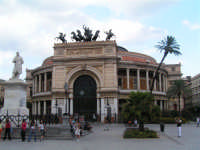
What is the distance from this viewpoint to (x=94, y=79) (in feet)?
159

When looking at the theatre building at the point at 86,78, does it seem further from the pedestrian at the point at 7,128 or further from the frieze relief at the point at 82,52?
the pedestrian at the point at 7,128

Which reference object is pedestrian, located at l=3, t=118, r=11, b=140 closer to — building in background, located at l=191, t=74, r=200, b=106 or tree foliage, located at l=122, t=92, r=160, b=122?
tree foliage, located at l=122, t=92, r=160, b=122

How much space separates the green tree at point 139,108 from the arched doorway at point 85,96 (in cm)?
2507

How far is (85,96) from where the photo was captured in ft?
157

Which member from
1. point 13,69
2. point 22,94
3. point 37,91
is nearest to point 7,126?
point 22,94

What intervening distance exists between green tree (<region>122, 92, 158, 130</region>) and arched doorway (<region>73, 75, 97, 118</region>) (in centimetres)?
2507

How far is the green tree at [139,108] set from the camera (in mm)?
21656

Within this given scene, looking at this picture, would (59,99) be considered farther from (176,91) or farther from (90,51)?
(176,91)

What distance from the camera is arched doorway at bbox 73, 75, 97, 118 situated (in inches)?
1865

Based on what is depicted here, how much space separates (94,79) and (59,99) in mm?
8215

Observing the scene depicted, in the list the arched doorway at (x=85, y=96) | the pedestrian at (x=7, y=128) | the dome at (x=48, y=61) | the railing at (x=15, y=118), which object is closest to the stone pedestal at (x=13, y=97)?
the railing at (x=15, y=118)

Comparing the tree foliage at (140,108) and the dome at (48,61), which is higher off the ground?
the dome at (48,61)

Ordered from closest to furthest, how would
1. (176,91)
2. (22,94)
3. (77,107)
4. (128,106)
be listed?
(22,94) → (128,106) → (77,107) → (176,91)

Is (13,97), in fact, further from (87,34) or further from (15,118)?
(87,34)
